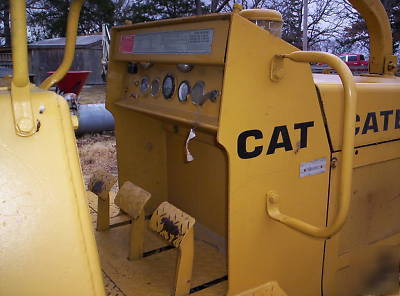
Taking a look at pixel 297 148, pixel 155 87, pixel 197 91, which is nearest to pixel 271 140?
pixel 297 148

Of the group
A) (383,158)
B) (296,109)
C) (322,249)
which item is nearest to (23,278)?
(296,109)

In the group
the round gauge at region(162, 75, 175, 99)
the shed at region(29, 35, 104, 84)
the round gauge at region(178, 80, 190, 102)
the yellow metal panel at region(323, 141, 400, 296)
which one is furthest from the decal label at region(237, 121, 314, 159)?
the shed at region(29, 35, 104, 84)

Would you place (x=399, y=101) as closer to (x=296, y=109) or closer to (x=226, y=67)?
(x=296, y=109)

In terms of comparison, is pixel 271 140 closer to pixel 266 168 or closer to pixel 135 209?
pixel 266 168

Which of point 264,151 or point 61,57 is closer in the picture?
point 264,151

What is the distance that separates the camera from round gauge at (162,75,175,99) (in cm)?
216

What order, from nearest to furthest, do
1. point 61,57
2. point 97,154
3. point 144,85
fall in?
point 144,85
point 97,154
point 61,57

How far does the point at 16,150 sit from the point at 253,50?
1.00m

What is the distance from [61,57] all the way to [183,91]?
16431mm

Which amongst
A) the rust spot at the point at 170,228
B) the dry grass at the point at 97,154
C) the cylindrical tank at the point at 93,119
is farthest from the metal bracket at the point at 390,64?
the cylindrical tank at the point at 93,119

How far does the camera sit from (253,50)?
1612 mm

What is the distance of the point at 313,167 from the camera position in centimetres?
192

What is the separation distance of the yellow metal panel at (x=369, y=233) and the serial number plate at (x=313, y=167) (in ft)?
0.30

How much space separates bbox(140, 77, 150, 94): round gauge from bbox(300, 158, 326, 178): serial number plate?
99 centimetres
